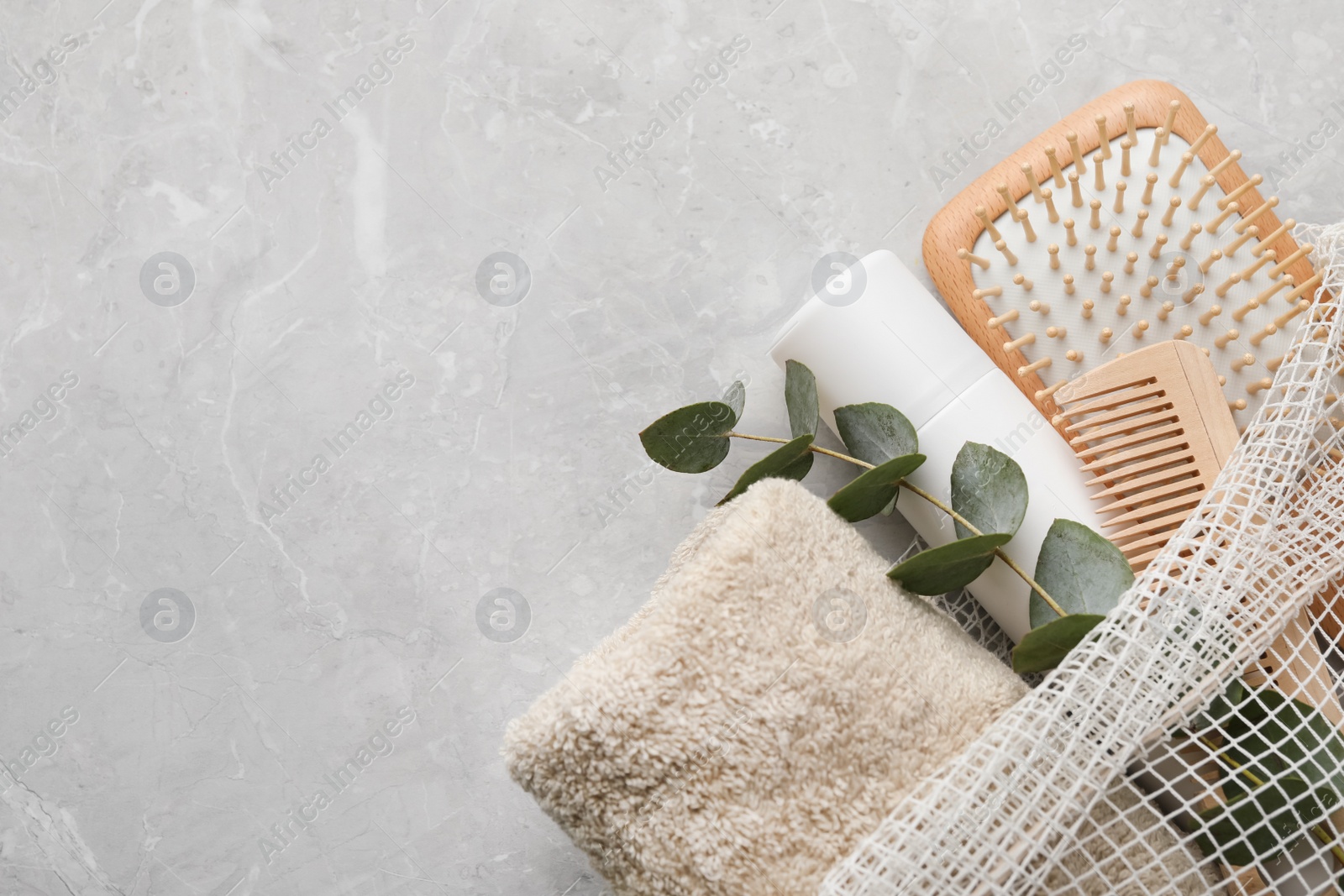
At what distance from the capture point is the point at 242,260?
34.6 inches

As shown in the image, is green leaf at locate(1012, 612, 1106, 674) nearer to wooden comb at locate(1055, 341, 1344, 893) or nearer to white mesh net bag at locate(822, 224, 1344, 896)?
white mesh net bag at locate(822, 224, 1344, 896)

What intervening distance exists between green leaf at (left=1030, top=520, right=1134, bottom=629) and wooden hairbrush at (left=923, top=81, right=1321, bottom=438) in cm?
13

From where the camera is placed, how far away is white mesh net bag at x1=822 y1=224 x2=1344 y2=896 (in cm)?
55

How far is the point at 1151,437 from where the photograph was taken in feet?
2.37

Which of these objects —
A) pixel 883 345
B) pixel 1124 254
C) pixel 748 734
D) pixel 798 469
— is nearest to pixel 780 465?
pixel 798 469

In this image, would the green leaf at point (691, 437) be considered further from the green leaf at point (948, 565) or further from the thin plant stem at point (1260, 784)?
the thin plant stem at point (1260, 784)

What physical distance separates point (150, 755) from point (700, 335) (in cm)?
70

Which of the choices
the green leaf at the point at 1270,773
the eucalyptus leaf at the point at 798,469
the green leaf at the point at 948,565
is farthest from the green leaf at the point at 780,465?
the green leaf at the point at 1270,773

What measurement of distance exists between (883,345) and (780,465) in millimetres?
139

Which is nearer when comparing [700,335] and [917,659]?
[917,659]

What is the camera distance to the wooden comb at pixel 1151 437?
698 millimetres

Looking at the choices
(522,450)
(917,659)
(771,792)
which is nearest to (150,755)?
(522,450)

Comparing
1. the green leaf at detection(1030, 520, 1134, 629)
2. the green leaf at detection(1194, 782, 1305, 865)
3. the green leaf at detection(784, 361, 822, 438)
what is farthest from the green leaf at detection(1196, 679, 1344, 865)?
the green leaf at detection(784, 361, 822, 438)

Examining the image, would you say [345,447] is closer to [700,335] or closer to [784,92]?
[700,335]
